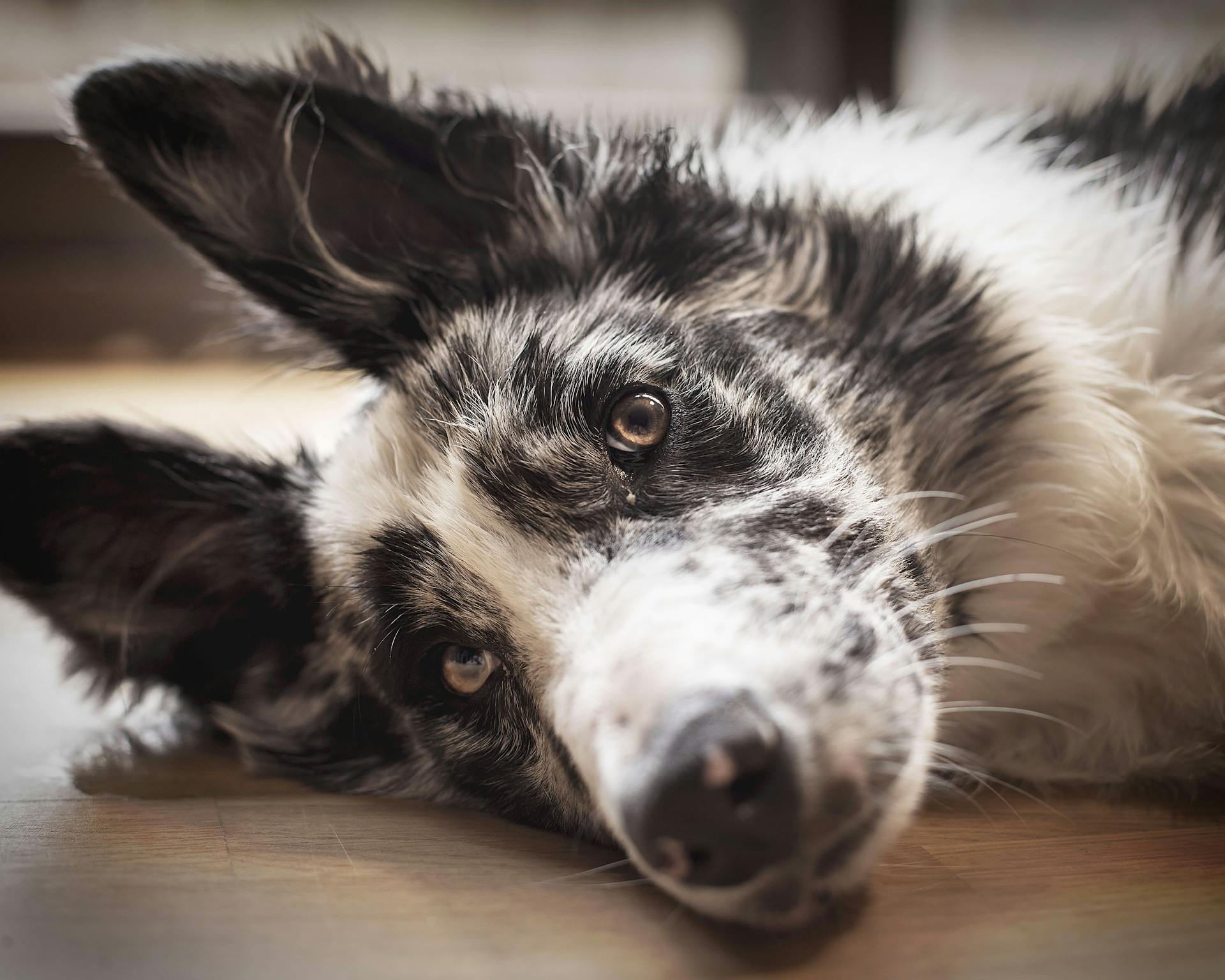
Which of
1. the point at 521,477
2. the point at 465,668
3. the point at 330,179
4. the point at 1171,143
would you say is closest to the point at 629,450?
the point at 521,477

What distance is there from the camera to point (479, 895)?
1.28 metres

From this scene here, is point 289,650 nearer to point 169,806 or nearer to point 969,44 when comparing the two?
point 169,806

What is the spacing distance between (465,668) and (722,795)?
62 cm

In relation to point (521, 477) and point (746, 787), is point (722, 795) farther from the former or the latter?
point (521, 477)

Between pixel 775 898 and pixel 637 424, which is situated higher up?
pixel 637 424

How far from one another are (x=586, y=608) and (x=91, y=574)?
0.93 meters

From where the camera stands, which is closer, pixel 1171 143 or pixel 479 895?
pixel 479 895

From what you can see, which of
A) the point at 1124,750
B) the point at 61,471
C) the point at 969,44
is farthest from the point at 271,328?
the point at 969,44

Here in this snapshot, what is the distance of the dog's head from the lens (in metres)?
1.28

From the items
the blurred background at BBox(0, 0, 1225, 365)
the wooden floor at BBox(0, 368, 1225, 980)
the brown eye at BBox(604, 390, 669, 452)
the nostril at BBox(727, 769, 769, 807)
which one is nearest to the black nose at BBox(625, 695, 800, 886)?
the nostril at BBox(727, 769, 769, 807)

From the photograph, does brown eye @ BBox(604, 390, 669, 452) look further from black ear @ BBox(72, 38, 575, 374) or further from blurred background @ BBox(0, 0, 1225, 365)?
blurred background @ BBox(0, 0, 1225, 365)

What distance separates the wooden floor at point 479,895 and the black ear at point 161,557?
5.7 inches

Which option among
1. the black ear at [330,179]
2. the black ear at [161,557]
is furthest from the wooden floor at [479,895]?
the black ear at [330,179]

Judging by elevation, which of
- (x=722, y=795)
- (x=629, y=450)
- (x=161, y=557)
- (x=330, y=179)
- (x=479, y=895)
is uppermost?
(x=330, y=179)
